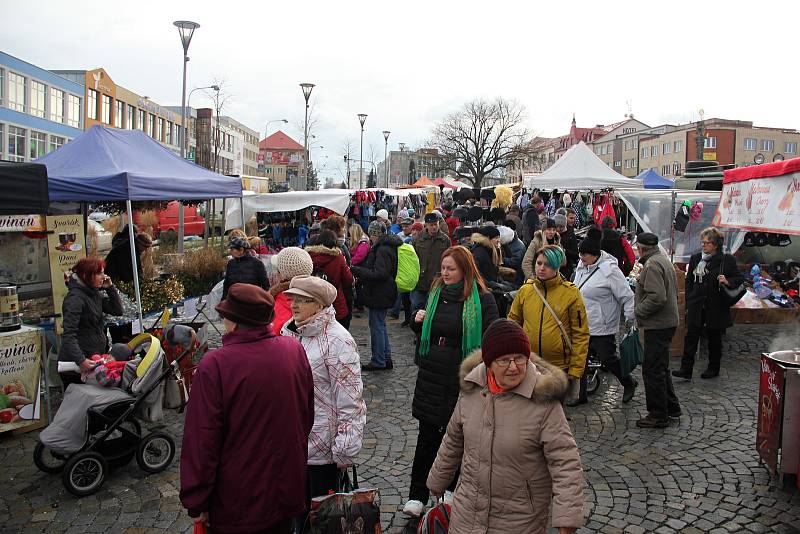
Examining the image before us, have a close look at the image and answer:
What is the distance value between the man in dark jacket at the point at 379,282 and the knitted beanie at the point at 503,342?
15.8 ft

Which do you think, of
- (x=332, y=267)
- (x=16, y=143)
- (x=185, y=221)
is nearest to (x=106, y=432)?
(x=332, y=267)

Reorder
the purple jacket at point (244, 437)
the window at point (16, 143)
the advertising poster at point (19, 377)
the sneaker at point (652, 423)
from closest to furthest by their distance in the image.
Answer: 1. the purple jacket at point (244, 437)
2. the advertising poster at point (19, 377)
3. the sneaker at point (652, 423)
4. the window at point (16, 143)

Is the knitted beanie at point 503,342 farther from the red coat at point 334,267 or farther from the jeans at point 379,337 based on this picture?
the jeans at point 379,337

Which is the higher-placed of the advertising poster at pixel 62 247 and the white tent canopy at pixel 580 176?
the white tent canopy at pixel 580 176

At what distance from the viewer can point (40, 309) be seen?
774 centimetres

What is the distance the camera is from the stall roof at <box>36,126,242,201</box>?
7547 millimetres

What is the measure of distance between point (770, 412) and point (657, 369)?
1.23 m

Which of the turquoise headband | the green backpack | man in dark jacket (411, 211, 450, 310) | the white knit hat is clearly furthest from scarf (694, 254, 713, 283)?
the white knit hat

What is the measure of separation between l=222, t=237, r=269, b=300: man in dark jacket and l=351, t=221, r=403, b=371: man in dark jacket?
1.18 m

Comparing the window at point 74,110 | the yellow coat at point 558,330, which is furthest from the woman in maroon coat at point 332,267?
the window at point 74,110

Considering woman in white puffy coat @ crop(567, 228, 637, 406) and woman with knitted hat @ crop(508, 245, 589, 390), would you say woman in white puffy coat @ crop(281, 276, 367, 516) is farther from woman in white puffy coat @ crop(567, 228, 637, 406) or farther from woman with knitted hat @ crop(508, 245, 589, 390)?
woman in white puffy coat @ crop(567, 228, 637, 406)

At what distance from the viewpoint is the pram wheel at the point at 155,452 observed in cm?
499

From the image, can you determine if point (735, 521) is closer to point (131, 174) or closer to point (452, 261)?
point (452, 261)

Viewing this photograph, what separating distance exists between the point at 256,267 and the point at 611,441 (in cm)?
452
